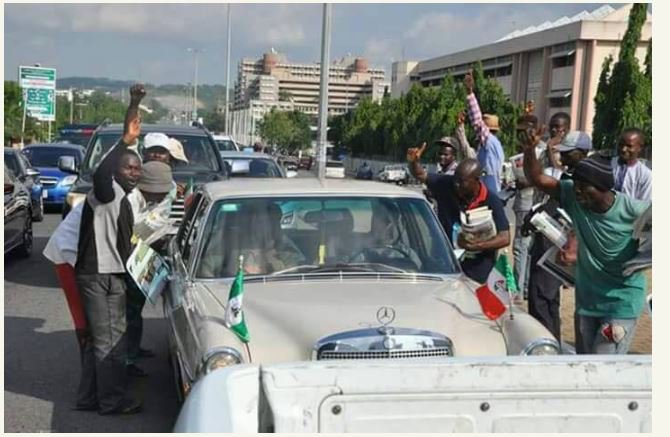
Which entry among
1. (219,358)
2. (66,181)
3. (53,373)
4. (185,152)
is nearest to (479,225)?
(219,358)

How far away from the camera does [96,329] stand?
563cm

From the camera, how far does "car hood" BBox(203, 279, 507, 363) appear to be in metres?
4.59

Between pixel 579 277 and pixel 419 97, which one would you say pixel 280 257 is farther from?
pixel 419 97

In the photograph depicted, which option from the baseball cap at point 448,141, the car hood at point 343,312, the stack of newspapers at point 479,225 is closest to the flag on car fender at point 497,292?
the car hood at point 343,312

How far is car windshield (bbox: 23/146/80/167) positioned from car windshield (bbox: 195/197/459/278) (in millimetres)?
17289

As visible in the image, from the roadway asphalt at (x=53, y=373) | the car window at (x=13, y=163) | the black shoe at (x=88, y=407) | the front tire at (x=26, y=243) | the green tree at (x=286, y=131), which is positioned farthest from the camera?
the green tree at (x=286, y=131)

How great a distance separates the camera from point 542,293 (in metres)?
7.08

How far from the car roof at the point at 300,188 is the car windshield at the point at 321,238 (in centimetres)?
6

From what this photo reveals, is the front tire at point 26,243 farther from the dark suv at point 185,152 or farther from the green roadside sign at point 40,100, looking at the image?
the green roadside sign at point 40,100

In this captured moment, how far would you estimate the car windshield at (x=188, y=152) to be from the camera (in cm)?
1116

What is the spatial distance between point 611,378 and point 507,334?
215cm

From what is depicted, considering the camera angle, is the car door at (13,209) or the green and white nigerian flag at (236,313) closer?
the green and white nigerian flag at (236,313)

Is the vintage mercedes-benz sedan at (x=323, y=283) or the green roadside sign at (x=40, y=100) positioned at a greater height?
the green roadside sign at (x=40, y=100)

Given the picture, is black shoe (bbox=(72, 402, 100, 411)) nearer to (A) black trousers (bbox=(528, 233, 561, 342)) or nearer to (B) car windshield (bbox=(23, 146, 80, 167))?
(A) black trousers (bbox=(528, 233, 561, 342))
